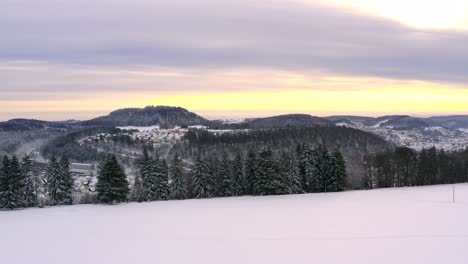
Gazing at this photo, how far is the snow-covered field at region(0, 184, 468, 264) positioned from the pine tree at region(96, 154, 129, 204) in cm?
354

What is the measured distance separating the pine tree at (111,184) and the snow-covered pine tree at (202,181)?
25.7ft

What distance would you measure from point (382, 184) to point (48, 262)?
4641 cm

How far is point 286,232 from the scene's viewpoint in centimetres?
2380

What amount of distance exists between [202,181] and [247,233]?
22.4 metres

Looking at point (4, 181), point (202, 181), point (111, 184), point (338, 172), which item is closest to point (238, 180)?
point (202, 181)

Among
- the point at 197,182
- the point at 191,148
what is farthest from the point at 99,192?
the point at 191,148

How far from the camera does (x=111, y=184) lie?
41.2 metres

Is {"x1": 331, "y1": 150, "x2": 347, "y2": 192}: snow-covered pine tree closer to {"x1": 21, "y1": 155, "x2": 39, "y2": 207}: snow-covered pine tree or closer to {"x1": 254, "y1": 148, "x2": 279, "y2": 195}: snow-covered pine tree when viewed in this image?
{"x1": 254, "y1": 148, "x2": 279, "y2": 195}: snow-covered pine tree

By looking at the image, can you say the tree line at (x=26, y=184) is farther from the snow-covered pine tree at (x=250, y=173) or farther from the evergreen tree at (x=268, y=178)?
the evergreen tree at (x=268, y=178)

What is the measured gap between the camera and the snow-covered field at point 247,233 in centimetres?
1894

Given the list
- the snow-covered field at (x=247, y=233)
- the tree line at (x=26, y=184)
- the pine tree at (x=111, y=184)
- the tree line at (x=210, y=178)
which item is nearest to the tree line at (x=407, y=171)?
the tree line at (x=210, y=178)

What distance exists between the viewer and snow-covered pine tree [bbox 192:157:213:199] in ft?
150

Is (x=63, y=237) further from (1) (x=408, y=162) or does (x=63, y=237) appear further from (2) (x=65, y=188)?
(1) (x=408, y=162)

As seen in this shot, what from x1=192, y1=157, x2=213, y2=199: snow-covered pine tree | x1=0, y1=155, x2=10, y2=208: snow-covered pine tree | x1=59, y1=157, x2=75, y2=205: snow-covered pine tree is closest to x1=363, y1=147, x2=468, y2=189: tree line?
x1=192, y1=157, x2=213, y2=199: snow-covered pine tree
